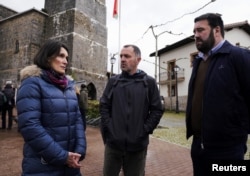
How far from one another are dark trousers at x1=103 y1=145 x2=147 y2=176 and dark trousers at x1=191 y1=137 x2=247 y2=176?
828 mm

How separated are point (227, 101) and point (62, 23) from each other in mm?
25705

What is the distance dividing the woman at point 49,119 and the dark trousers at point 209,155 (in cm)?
→ 105

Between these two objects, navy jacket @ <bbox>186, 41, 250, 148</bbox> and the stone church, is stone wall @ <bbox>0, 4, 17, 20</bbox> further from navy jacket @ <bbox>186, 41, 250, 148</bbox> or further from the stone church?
navy jacket @ <bbox>186, 41, 250, 148</bbox>

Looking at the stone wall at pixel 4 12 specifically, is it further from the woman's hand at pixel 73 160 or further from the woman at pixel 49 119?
the woman's hand at pixel 73 160

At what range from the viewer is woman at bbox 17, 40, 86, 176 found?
7.44 feet

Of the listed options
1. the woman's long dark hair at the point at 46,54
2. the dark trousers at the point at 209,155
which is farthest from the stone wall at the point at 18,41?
the dark trousers at the point at 209,155

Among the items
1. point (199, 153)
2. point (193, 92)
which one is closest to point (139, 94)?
point (193, 92)

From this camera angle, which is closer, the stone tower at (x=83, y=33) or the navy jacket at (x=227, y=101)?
the navy jacket at (x=227, y=101)

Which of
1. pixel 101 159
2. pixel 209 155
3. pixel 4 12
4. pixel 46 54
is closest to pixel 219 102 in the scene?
pixel 209 155

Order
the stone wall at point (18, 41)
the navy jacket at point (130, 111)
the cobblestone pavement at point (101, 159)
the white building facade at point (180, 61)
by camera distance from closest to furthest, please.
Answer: the navy jacket at point (130, 111) → the cobblestone pavement at point (101, 159) → the stone wall at point (18, 41) → the white building facade at point (180, 61)

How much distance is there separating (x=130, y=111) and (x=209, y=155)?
1.05m

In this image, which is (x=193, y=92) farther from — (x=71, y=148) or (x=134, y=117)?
(x=71, y=148)

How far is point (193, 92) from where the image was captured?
8.95ft

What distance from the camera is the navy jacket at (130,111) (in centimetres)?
310
